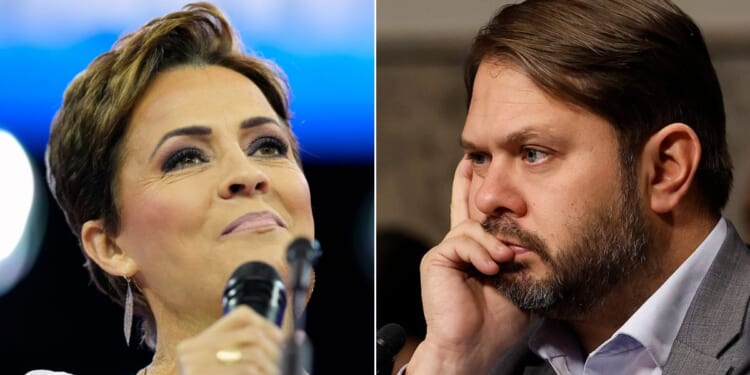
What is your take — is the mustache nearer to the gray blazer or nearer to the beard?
the beard

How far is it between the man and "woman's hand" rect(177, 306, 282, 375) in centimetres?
65

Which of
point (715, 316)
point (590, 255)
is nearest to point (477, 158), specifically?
point (590, 255)

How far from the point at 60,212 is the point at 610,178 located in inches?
59.1

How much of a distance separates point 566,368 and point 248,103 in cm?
115

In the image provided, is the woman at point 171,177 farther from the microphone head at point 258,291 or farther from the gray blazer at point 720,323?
the gray blazer at point 720,323

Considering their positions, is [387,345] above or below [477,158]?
below

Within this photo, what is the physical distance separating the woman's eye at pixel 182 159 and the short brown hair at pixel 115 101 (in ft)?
0.44

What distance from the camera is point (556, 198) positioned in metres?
2.90

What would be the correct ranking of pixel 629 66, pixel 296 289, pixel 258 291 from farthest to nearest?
pixel 629 66
pixel 258 291
pixel 296 289

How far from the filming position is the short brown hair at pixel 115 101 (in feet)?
9.96

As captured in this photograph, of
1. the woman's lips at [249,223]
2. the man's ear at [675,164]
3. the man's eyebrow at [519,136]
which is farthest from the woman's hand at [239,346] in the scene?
the man's ear at [675,164]

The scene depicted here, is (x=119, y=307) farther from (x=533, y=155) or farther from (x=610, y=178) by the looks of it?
(x=610, y=178)

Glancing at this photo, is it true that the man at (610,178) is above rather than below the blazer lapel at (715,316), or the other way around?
above

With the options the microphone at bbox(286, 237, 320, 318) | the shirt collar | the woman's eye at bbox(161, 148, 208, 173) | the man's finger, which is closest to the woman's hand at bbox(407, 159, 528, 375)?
the man's finger
